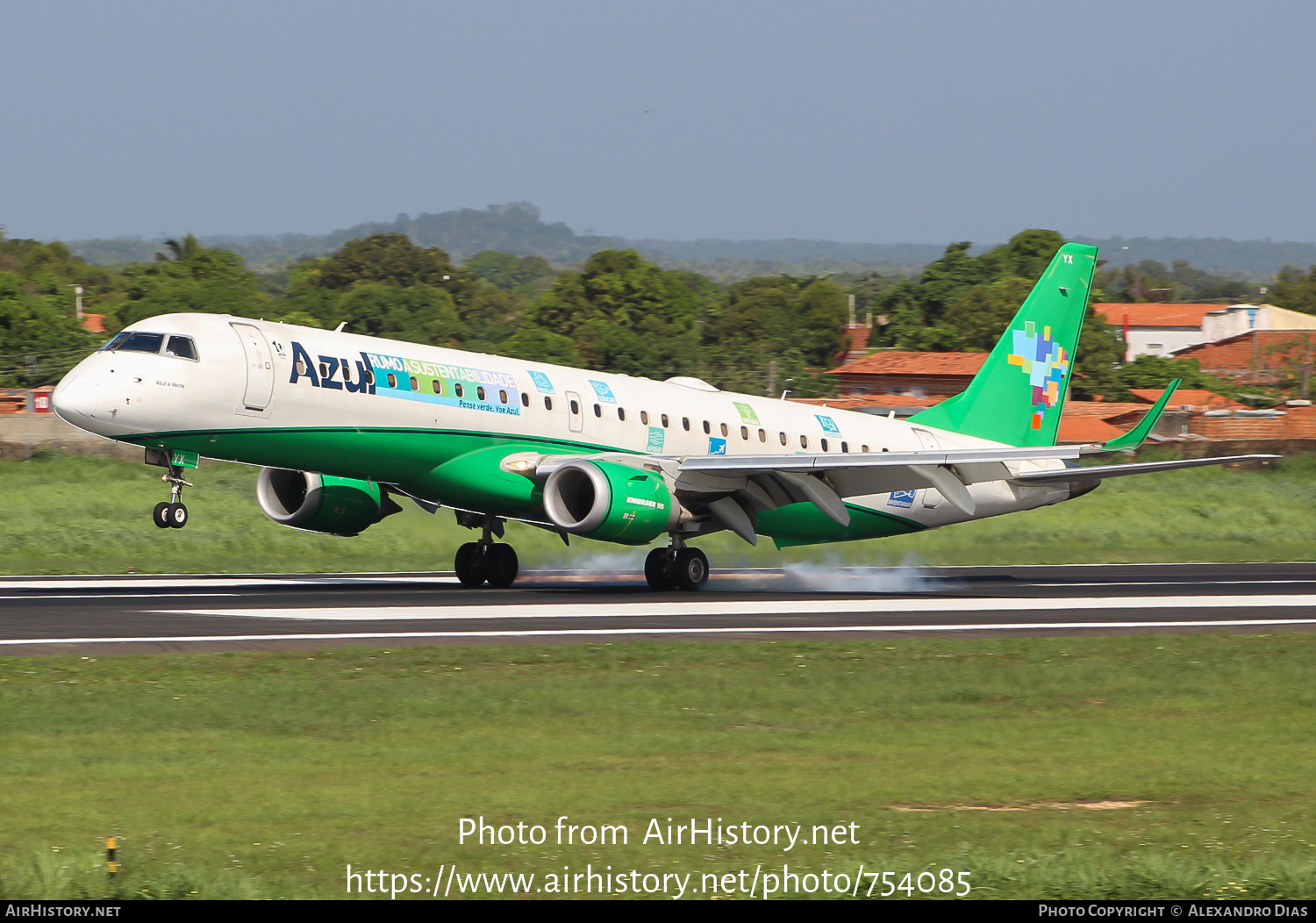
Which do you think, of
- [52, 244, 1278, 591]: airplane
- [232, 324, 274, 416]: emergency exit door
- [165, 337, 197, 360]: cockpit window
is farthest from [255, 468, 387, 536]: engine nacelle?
[165, 337, 197, 360]: cockpit window

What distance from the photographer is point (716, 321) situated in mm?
140500

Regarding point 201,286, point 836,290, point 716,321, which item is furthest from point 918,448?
point 836,290

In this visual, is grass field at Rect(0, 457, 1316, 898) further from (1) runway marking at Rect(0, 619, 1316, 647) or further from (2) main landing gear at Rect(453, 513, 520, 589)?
(2) main landing gear at Rect(453, 513, 520, 589)

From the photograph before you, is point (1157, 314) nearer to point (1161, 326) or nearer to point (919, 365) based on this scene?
point (1161, 326)

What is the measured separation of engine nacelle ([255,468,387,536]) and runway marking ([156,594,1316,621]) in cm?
340

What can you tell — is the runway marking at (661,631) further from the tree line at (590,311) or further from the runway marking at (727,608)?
the tree line at (590,311)

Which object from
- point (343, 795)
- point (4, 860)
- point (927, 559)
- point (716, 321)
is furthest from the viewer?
point (716, 321)

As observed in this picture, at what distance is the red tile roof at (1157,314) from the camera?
7096 inches

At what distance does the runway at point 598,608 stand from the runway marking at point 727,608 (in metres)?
0.04

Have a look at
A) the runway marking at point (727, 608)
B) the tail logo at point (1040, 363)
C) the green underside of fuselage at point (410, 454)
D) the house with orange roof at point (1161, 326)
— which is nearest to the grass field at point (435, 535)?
the green underside of fuselage at point (410, 454)

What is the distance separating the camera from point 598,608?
24.8 m

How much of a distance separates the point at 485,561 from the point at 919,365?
8053cm

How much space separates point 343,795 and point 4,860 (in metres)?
2.57

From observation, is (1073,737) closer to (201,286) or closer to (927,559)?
(927,559)
